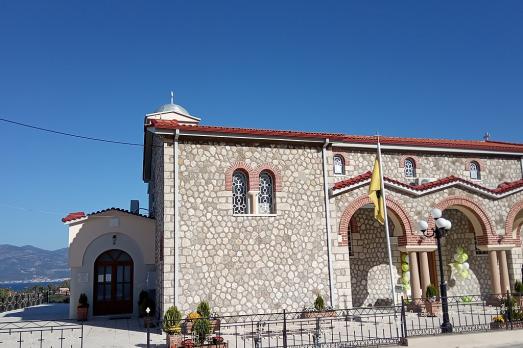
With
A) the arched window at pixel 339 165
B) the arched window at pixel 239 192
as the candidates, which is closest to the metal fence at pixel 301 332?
the arched window at pixel 239 192

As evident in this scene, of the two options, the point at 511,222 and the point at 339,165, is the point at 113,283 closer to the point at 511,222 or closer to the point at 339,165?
the point at 339,165

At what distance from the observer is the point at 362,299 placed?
19516 millimetres

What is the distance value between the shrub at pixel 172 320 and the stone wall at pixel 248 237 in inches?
40.6

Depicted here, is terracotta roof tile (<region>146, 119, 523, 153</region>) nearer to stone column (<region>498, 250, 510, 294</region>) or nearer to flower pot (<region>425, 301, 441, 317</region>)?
stone column (<region>498, 250, 510, 294</region>)

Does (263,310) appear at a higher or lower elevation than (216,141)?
lower

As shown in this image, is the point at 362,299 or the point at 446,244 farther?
the point at 446,244

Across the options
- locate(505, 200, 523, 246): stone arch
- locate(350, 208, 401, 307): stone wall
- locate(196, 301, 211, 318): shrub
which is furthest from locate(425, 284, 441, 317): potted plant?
locate(196, 301, 211, 318): shrub

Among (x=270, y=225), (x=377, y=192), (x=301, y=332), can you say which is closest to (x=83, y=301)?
(x=270, y=225)

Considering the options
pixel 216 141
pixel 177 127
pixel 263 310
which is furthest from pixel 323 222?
pixel 177 127

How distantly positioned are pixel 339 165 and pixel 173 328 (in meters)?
9.97

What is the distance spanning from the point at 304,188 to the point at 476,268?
33.3 feet

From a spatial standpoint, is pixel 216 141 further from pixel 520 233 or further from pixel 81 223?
pixel 520 233

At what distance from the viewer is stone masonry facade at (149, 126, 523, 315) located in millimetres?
14859

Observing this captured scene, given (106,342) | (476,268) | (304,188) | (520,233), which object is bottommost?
(106,342)
